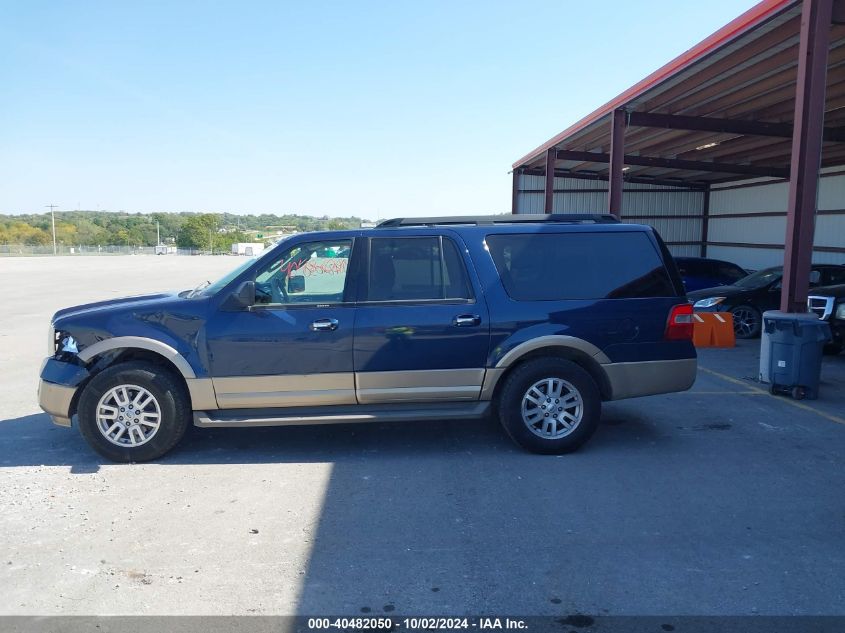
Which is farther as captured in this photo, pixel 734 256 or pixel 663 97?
pixel 734 256

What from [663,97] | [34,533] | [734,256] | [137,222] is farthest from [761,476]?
[137,222]

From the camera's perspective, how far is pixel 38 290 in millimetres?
24000

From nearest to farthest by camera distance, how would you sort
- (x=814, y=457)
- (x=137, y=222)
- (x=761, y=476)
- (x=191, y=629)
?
(x=191, y=629) → (x=761, y=476) → (x=814, y=457) → (x=137, y=222)

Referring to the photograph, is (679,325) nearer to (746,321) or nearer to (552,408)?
(552,408)

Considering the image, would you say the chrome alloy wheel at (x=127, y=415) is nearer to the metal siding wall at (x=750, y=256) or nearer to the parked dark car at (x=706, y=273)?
the parked dark car at (x=706, y=273)

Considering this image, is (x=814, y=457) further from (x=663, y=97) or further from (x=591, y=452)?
(x=663, y=97)

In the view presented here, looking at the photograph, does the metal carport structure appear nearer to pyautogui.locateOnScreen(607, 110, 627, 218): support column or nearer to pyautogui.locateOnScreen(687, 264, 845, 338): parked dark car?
pyautogui.locateOnScreen(607, 110, 627, 218): support column

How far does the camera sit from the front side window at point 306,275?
18.6ft

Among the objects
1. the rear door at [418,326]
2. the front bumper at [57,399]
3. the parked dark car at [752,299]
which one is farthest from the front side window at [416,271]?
the parked dark car at [752,299]

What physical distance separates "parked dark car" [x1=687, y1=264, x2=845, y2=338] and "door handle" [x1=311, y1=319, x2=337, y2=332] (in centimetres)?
954

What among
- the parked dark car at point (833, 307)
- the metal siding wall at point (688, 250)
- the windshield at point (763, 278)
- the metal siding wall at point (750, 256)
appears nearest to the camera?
the parked dark car at point (833, 307)

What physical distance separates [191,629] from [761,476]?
13.8ft

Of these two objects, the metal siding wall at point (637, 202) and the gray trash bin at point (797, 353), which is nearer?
Answer: the gray trash bin at point (797, 353)

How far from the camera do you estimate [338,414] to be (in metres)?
5.64
